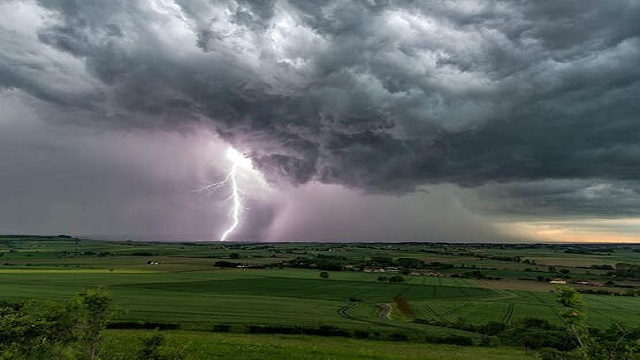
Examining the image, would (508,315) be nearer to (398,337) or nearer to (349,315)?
(349,315)

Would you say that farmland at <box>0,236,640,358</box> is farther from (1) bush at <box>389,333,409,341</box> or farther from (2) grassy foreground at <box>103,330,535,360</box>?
(2) grassy foreground at <box>103,330,535,360</box>

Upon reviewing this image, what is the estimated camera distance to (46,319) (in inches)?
1121

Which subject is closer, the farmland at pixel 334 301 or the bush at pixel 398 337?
the bush at pixel 398 337

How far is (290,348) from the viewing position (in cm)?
5478

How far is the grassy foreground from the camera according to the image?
50.9 meters

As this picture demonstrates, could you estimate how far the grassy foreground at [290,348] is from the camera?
5094cm

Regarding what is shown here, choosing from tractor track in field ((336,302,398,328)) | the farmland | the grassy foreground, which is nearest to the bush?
the farmland

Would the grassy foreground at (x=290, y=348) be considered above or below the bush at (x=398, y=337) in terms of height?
above

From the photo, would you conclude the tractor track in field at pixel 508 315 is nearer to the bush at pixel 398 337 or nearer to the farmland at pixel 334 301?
the farmland at pixel 334 301

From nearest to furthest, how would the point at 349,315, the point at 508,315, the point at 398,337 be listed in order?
the point at 398,337
the point at 349,315
the point at 508,315

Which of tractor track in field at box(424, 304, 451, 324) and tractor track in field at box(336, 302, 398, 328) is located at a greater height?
tractor track in field at box(336, 302, 398, 328)

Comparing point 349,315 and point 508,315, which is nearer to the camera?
point 349,315

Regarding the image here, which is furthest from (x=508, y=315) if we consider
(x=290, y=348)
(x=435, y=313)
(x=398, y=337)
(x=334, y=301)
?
(x=290, y=348)

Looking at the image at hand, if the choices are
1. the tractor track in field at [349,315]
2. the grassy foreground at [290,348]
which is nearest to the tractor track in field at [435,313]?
the tractor track in field at [349,315]
